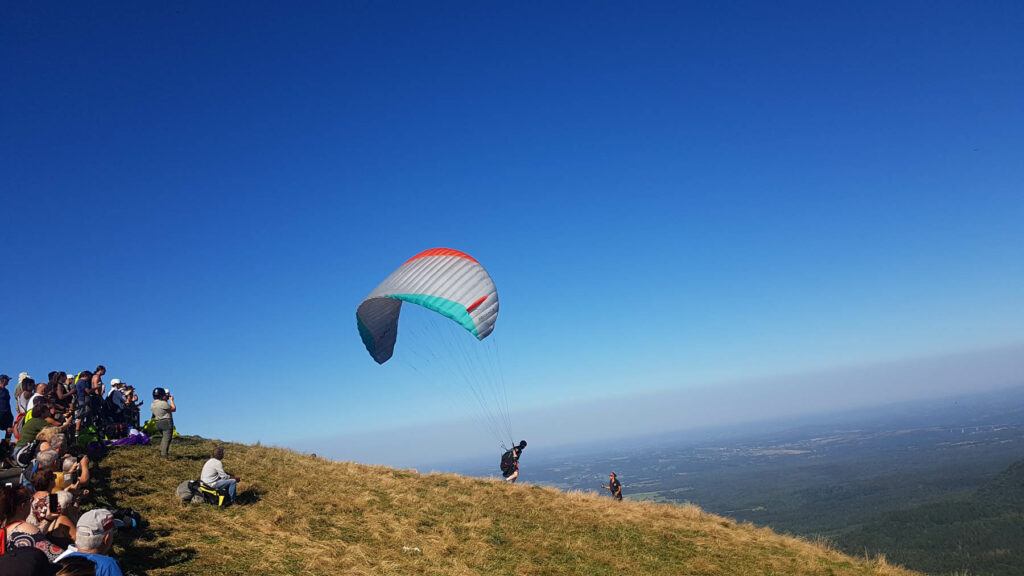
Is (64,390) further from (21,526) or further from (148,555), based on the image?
(21,526)

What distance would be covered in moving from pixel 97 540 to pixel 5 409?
43.2 feet

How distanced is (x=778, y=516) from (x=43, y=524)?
161 meters

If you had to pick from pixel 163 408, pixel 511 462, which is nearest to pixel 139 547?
pixel 163 408

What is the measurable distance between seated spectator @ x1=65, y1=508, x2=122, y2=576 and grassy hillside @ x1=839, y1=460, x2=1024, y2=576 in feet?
335

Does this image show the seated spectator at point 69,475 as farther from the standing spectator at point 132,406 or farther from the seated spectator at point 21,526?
the standing spectator at point 132,406

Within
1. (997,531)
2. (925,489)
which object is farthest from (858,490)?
(997,531)

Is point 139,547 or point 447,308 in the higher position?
point 447,308

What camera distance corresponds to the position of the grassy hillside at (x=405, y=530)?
10539 millimetres

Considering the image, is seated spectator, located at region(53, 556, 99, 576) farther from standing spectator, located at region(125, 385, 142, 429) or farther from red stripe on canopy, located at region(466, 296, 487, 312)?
standing spectator, located at region(125, 385, 142, 429)

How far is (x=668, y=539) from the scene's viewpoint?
599 inches

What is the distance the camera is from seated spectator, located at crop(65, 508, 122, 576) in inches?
178

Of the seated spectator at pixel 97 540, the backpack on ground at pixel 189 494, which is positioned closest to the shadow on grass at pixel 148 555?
the backpack on ground at pixel 189 494

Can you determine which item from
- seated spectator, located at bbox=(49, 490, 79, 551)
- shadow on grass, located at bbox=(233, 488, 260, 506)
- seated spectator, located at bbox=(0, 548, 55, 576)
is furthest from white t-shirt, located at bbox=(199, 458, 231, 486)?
seated spectator, located at bbox=(0, 548, 55, 576)

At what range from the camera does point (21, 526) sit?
5.97 m
